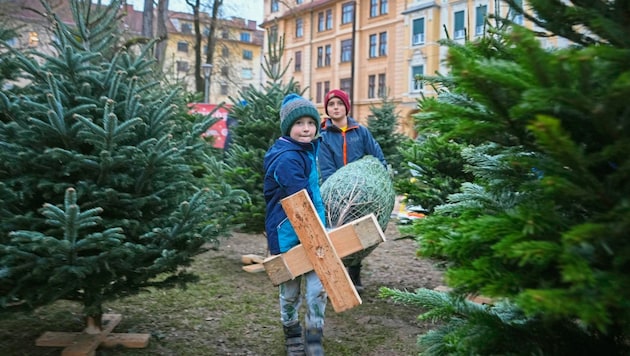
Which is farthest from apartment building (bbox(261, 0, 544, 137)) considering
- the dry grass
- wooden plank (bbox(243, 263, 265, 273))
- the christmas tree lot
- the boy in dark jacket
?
the christmas tree lot

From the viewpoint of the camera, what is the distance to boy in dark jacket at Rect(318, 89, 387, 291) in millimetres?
4938

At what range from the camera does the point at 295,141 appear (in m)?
3.44

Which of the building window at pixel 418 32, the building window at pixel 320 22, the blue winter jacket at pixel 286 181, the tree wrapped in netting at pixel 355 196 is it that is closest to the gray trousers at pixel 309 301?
the blue winter jacket at pixel 286 181

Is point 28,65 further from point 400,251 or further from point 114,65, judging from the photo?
point 400,251

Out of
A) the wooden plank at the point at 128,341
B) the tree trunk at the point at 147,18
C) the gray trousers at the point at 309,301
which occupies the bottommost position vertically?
the wooden plank at the point at 128,341

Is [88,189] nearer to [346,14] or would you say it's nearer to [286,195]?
[286,195]

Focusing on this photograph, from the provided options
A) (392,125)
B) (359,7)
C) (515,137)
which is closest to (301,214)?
(515,137)

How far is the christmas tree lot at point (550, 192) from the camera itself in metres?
0.98

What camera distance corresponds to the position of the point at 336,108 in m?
4.93

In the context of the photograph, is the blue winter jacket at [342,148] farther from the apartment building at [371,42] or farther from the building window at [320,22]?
the building window at [320,22]

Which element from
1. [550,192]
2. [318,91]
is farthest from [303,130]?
[318,91]

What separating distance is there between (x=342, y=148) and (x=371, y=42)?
37572mm

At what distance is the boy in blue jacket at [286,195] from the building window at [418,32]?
3433 cm

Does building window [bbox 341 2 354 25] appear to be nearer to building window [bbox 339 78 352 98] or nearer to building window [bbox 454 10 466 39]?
building window [bbox 339 78 352 98]
